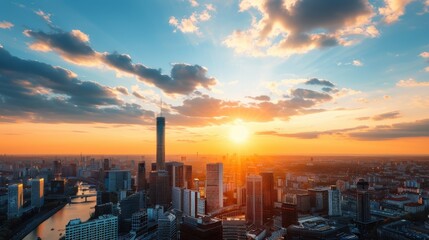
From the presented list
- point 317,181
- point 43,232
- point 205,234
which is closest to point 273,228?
point 205,234

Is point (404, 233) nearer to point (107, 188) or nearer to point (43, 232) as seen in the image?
point (43, 232)

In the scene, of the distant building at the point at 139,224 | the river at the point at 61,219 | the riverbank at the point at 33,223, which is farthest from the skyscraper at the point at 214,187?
the riverbank at the point at 33,223

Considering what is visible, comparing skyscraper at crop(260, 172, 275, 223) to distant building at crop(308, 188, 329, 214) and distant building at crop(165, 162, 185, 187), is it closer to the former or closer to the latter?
distant building at crop(308, 188, 329, 214)

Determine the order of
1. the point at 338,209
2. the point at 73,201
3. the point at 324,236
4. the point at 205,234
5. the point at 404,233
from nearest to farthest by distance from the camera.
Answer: the point at 205,234 < the point at 324,236 < the point at 404,233 < the point at 338,209 < the point at 73,201

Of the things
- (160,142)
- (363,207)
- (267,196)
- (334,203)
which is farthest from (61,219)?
(363,207)

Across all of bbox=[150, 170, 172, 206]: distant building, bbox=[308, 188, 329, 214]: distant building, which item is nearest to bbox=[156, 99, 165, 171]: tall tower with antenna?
bbox=[150, 170, 172, 206]: distant building

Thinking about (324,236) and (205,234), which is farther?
(324,236)
